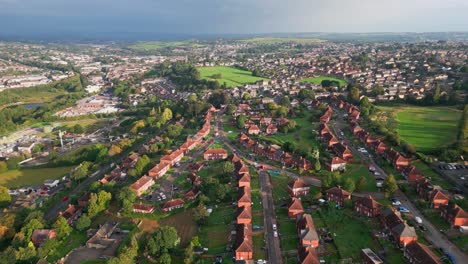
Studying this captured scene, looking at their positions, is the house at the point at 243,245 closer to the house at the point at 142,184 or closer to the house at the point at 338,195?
the house at the point at 338,195

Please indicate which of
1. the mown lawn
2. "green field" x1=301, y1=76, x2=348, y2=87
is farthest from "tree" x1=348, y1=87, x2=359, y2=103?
"green field" x1=301, y1=76, x2=348, y2=87

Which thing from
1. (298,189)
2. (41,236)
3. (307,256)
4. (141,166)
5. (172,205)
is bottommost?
(41,236)

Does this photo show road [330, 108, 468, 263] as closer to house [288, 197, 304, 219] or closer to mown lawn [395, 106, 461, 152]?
house [288, 197, 304, 219]

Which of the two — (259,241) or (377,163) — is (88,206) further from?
(377,163)

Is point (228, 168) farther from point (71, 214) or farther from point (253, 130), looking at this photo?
point (253, 130)

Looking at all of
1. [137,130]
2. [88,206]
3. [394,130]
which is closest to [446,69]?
[394,130]

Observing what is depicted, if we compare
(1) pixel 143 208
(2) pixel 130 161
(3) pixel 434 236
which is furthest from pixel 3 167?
(3) pixel 434 236
